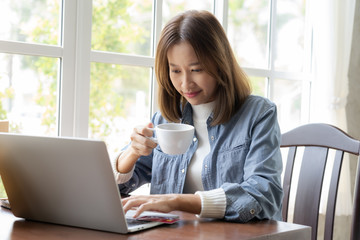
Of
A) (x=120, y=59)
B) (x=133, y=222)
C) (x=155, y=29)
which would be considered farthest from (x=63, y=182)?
(x=155, y=29)

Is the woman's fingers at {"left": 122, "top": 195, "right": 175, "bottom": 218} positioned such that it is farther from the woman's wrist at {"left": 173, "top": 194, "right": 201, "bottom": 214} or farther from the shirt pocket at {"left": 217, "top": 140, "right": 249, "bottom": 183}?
the shirt pocket at {"left": 217, "top": 140, "right": 249, "bottom": 183}

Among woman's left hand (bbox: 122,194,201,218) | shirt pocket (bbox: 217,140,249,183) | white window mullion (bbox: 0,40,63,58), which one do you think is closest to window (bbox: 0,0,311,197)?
white window mullion (bbox: 0,40,63,58)

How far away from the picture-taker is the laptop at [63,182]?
0.91m

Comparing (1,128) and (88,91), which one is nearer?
(1,128)

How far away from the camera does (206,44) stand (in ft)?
4.58

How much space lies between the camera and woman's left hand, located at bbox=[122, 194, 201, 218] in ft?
3.44

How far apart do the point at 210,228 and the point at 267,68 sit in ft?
5.60

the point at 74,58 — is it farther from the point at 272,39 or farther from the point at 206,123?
the point at 272,39

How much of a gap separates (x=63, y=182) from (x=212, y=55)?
0.61 meters

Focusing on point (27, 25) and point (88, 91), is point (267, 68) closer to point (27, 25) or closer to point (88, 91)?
point (88, 91)

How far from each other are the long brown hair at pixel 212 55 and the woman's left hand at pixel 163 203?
388 millimetres

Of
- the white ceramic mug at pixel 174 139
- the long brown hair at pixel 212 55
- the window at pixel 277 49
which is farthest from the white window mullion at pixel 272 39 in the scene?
the white ceramic mug at pixel 174 139

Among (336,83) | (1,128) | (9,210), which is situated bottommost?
(9,210)

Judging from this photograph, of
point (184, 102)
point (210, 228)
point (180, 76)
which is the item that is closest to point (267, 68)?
point (184, 102)
